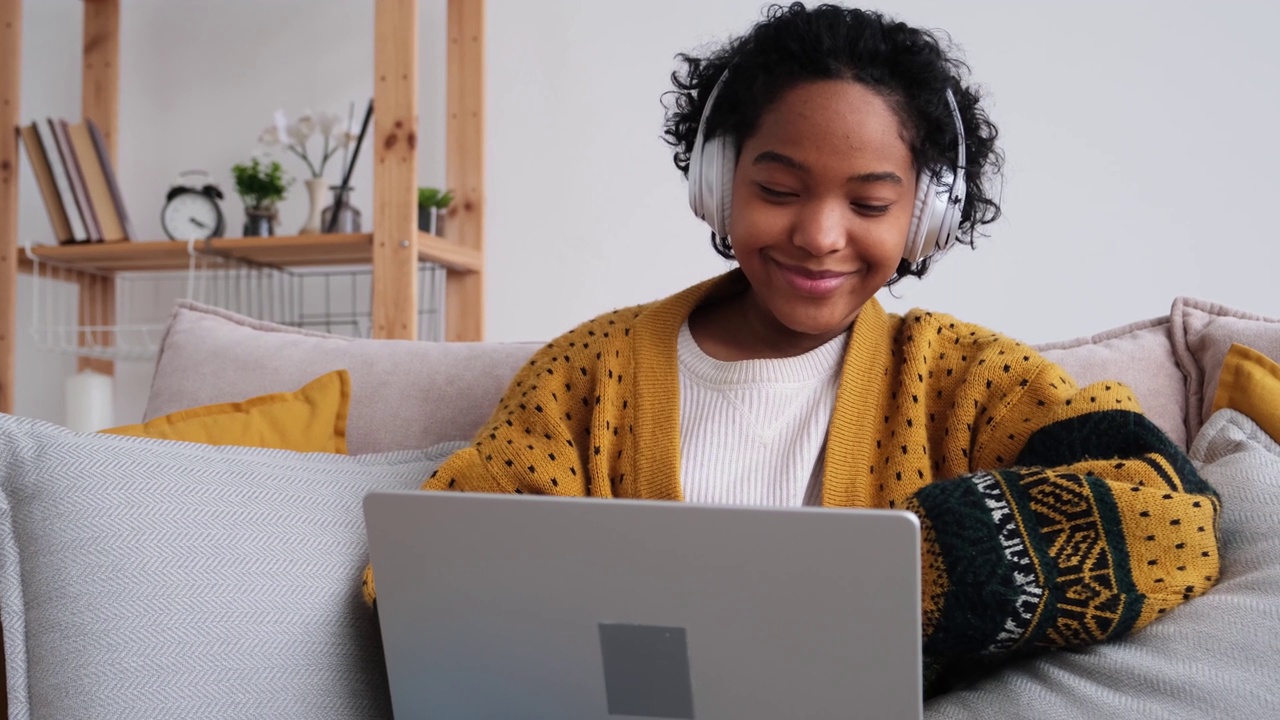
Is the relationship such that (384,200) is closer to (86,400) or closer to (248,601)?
(86,400)

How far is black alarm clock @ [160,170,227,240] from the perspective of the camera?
2818 mm

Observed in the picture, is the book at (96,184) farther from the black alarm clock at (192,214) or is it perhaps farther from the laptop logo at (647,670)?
the laptop logo at (647,670)

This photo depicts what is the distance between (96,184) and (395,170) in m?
0.83

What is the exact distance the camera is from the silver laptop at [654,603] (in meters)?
0.65

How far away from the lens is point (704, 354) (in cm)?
117

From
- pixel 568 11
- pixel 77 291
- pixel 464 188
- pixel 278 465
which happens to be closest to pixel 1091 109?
pixel 568 11

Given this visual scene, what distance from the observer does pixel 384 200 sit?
2.32 m

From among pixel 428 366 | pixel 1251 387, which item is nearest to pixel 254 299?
pixel 428 366

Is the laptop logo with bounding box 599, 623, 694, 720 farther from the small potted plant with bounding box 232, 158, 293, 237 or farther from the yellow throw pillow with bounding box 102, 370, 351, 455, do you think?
the small potted plant with bounding box 232, 158, 293, 237

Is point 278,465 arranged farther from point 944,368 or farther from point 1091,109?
point 1091,109

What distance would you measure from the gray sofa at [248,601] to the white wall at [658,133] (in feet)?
4.36

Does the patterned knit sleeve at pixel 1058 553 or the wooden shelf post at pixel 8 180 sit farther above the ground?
the wooden shelf post at pixel 8 180

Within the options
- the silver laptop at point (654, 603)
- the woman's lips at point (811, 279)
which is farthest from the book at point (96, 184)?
the silver laptop at point (654, 603)

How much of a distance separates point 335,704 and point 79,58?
9.22ft
